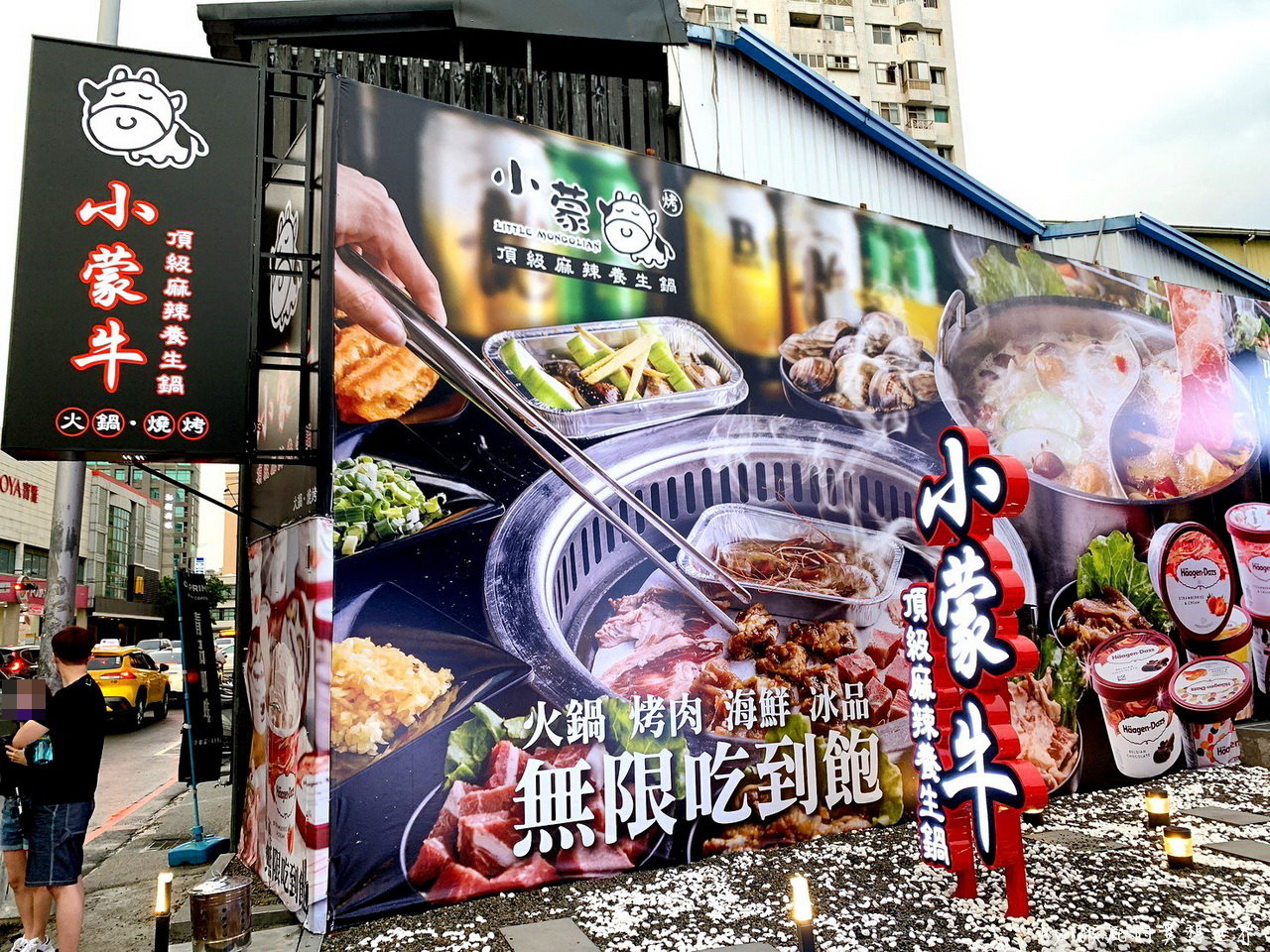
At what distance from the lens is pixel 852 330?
8727 mm

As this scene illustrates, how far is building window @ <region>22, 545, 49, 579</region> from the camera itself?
36.3 metres

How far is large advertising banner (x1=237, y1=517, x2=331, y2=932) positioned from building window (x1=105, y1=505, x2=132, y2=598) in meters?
51.8

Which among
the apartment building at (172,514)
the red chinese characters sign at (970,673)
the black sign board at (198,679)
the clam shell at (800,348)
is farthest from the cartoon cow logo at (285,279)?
the apartment building at (172,514)

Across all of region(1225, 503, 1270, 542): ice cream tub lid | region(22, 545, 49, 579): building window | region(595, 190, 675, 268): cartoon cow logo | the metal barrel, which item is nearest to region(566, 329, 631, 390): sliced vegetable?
region(595, 190, 675, 268): cartoon cow logo

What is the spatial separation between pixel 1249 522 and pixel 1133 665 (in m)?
3.13

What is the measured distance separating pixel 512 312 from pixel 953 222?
7.83 metres

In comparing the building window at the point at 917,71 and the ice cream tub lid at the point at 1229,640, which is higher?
the building window at the point at 917,71

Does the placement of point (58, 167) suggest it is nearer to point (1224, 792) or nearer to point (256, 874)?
point (256, 874)

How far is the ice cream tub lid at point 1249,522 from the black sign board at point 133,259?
37.8 ft

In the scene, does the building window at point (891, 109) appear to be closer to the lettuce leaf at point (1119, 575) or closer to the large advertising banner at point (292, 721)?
the lettuce leaf at point (1119, 575)

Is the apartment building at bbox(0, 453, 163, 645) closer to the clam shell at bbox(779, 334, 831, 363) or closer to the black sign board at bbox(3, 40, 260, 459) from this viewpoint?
the black sign board at bbox(3, 40, 260, 459)

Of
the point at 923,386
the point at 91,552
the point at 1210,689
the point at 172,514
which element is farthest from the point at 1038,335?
the point at 172,514

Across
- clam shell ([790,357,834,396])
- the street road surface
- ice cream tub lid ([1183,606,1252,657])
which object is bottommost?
the street road surface

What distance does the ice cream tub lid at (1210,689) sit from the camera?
33.9 ft
